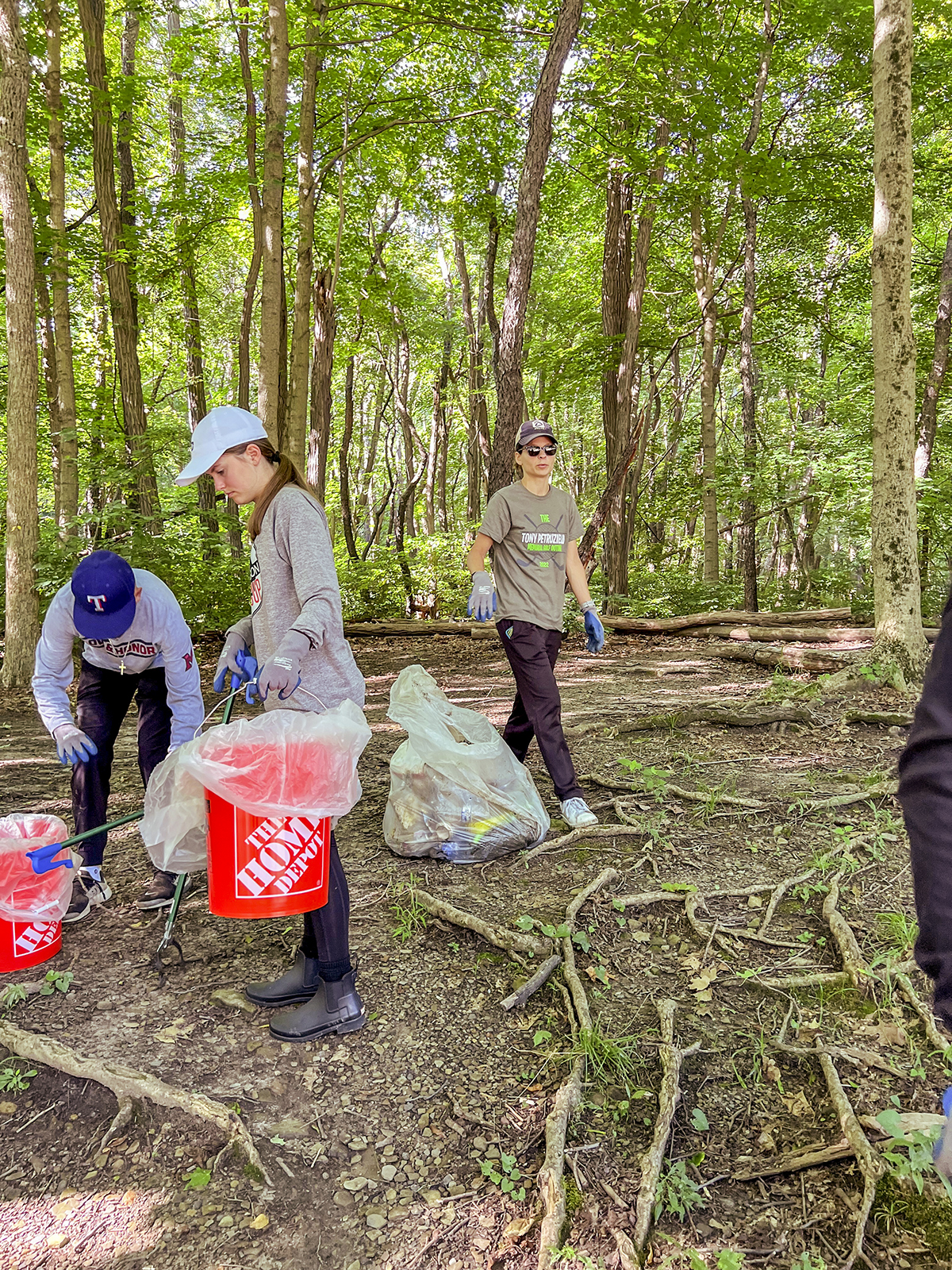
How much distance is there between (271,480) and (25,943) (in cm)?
185

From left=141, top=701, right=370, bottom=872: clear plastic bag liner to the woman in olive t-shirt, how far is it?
1615 millimetres

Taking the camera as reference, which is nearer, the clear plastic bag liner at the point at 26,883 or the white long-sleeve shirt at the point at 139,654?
the clear plastic bag liner at the point at 26,883

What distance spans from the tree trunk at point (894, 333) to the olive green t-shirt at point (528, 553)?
8.49 feet

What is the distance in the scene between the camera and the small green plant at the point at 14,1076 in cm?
226

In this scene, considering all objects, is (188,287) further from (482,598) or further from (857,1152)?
(857,1152)

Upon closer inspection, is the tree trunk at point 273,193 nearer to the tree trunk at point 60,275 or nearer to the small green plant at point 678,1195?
the tree trunk at point 60,275

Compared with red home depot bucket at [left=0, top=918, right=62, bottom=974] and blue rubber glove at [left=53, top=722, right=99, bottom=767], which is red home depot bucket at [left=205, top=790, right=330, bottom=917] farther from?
blue rubber glove at [left=53, top=722, right=99, bottom=767]

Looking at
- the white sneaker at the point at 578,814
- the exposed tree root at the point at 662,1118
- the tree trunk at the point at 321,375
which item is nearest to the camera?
the exposed tree root at the point at 662,1118

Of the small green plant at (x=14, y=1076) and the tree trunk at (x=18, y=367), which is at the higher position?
the tree trunk at (x=18, y=367)

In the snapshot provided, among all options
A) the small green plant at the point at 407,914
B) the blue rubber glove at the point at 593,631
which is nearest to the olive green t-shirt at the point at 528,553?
the blue rubber glove at the point at 593,631

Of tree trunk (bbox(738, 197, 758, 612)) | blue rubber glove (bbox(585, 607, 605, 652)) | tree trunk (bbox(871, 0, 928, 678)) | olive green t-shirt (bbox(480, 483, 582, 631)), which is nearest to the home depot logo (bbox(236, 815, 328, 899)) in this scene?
olive green t-shirt (bbox(480, 483, 582, 631))

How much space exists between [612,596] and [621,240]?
493 cm

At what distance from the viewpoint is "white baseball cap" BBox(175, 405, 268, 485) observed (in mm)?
2352

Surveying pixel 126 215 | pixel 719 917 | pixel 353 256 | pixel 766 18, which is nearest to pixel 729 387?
pixel 766 18
